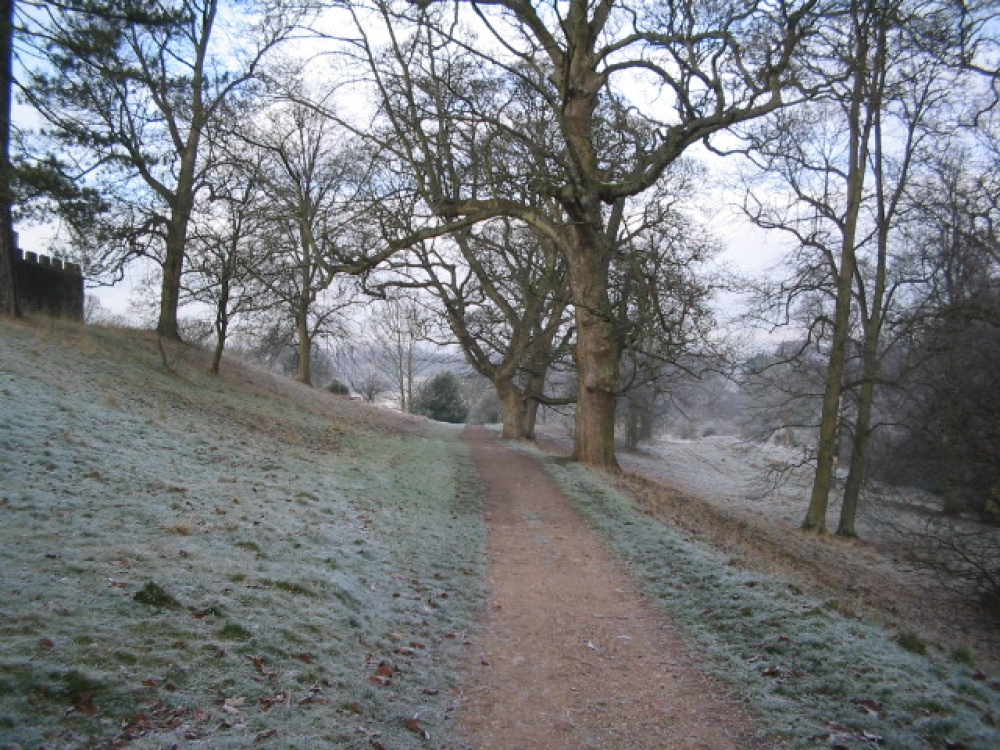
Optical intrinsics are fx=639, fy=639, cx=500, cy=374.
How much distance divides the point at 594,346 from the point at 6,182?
490 inches

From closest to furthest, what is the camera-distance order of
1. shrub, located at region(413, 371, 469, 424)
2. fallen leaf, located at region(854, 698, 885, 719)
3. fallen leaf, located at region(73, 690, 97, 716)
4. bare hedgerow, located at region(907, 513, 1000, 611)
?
1. fallen leaf, located at region(73, 690, 97, 716)
2. fallen leaf, located at region(854, 698, 885, 719)
3. bare hedgerow, located at region(907, 513, 1000, 611)
4. shrub, located at region(413, 371, 469, 424)

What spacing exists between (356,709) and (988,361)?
423 inches

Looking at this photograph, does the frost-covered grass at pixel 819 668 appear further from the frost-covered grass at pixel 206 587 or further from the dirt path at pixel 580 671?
the frost-covered grass at pixel 206 587

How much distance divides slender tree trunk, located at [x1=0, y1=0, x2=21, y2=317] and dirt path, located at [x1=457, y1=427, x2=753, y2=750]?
41.8 ft

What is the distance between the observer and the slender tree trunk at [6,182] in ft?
40.0

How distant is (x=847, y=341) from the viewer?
16.5 metres

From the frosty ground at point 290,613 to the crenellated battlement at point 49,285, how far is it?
950cm

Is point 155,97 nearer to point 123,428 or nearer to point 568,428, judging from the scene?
point 123,428

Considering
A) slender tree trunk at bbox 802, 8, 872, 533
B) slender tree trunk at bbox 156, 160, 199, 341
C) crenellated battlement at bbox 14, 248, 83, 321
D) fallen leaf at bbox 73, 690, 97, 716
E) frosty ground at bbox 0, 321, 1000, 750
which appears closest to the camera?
fallen leaf at bbox 73, 690, 97, 716

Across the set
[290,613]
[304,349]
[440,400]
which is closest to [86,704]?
[290,613]

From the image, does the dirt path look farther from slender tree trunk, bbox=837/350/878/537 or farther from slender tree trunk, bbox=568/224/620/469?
slender tree trunk, bbox=837/350/878/537

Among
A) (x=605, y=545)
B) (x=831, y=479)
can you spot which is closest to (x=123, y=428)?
(x=605, y=545)

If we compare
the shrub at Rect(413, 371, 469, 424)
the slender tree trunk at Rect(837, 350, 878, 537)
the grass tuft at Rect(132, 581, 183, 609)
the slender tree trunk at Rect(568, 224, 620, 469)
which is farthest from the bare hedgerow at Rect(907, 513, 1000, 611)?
the shrub at Rect(413, 371, 469, 424)

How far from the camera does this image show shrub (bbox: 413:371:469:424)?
166 ft
